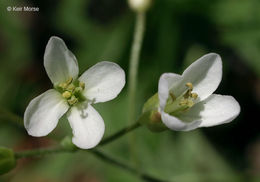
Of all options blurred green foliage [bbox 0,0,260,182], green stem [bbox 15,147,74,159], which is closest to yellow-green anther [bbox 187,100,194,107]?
green stem [bbox 15,147,74,159]

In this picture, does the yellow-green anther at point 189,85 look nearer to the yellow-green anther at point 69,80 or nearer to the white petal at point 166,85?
the white petal at point 166,85

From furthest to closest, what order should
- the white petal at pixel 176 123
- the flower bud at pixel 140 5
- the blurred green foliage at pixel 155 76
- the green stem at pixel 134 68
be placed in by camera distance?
the blurred green foliage at pixel 155 76 < the flower bud at pixel 140 5 < the green stem at pixel 134 68 < the white petal at pixel 176 123

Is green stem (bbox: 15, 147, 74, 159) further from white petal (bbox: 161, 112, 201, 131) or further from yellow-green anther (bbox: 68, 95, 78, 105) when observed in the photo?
white petal (bbox: 161, 112, 201, 131)

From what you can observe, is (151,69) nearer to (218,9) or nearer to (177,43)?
(177,43)

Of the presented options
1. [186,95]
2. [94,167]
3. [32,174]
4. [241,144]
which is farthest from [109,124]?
[186,95]

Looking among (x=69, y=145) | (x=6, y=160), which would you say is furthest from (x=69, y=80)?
(x=6, y=160)

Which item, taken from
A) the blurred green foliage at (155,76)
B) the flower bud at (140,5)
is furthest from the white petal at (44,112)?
the blurred green foliage at (155,76)

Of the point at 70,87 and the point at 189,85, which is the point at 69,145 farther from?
the point at 189,85

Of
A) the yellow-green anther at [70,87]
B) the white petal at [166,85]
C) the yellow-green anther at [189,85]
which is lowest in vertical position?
the yellow-green anther at [70,87]
